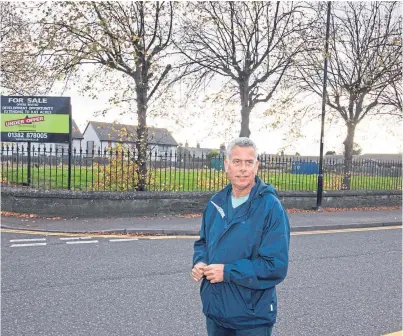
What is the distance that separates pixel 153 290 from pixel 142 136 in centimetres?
767

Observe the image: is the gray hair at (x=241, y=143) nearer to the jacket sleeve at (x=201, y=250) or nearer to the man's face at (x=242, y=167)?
the man's face at (x=242, y=167)

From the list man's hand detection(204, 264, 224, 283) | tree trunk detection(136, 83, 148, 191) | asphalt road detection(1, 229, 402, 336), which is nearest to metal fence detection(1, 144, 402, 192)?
tree trunk detection(136, 83, 148, 191)

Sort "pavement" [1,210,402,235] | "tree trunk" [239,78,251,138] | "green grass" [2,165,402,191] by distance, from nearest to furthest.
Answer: "pavement" [1,210,402,235], "green grass" [2,165,402,191], "tree trunk" [239,78,251,138]

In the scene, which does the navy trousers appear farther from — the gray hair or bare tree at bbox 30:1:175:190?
bare tree at bbox 30:1:175:190

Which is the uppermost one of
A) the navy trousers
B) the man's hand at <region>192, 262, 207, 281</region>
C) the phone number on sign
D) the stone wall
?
the phone number on sign

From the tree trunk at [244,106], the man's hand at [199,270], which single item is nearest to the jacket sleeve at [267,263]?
the man's hand at [199,270]

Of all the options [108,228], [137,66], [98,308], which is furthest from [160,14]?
[98,308]

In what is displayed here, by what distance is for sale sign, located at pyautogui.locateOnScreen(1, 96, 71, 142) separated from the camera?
1187 centimetres

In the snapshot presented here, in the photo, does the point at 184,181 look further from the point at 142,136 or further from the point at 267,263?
the point at 267,263

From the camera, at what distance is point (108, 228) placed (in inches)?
370

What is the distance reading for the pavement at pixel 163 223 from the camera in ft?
30.6

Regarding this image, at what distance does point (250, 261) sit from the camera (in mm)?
2371

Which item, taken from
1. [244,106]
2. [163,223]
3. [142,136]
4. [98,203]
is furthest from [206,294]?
[244,106]

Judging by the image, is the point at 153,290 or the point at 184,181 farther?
the point at 184,181
